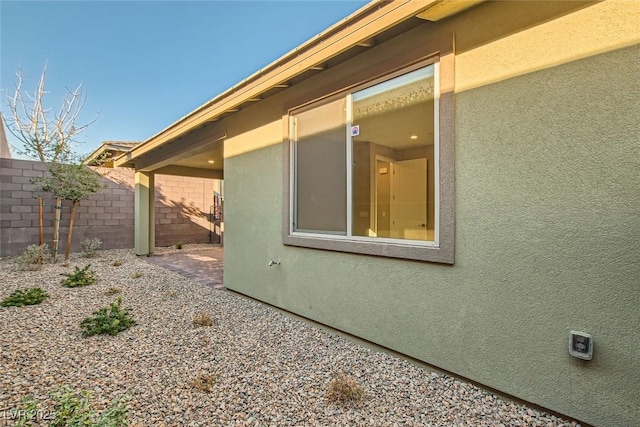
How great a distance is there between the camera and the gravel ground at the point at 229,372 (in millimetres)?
2455

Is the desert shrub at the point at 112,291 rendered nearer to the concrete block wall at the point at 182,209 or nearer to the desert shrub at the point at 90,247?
the desert shrub at the point at 90,247

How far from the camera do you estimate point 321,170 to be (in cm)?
437

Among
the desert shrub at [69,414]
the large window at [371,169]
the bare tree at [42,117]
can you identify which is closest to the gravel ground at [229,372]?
the desert shrub at [69,414]

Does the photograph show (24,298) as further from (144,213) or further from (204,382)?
(144,213)

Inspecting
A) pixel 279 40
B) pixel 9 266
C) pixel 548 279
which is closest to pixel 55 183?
pixel 9 266

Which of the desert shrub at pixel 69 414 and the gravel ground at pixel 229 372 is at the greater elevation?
the desert shrub at pixel 69 414

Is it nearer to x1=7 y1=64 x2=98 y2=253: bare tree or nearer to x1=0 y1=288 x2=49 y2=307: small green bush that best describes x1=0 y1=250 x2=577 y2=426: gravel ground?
x1=0 y1=288 x2=49 y2=307: small green bush

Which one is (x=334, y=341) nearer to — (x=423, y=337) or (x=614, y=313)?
(x=423, y=337)

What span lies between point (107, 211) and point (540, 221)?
12.7 m

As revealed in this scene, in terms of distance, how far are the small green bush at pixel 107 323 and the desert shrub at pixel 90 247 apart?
22.9 ft

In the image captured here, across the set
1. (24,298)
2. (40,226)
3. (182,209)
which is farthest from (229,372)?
(182,209)

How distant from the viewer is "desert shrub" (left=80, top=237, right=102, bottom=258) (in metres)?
9.99

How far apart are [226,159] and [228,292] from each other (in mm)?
2653

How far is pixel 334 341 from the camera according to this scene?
152 inches
